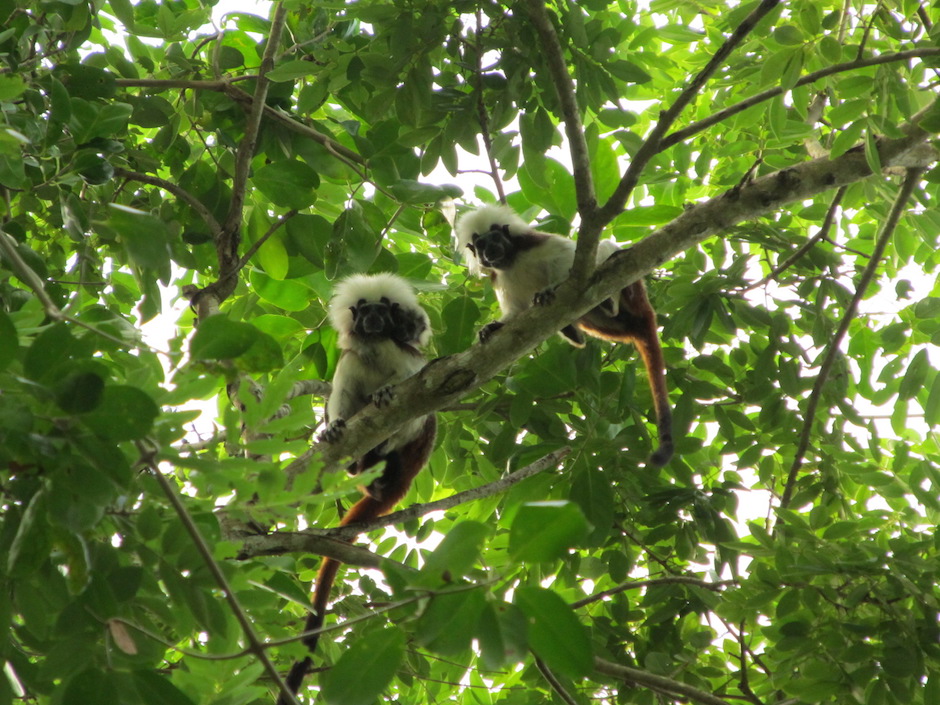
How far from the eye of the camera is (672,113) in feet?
9.22

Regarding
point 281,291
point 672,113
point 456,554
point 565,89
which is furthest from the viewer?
point 281,291

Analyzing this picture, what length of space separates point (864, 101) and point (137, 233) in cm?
257

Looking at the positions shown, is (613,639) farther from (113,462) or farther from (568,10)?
(113,462)

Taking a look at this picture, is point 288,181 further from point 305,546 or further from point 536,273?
point 536,273

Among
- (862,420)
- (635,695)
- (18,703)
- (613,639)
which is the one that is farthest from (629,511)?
(18,703)

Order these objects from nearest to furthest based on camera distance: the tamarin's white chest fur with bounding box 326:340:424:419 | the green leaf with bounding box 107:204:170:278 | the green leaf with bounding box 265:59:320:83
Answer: the green leaf with bounding box 107:204:170:278 → the green leaf with bounding box 265:59:320:83 → the tamarin's white chest fur with bounding box 326:340:424:419

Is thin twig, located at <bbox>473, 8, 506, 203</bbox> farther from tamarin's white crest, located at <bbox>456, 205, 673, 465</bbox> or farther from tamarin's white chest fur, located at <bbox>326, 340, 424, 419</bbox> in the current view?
tamarin's white chest fur, located at <bbox>326, 340, 424, 419</bbox>

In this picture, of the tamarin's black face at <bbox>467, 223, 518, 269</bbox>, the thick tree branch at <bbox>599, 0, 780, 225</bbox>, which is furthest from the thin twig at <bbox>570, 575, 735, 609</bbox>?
the tamarin's black face at <bbox>467, 223, 518, 269</bbox>

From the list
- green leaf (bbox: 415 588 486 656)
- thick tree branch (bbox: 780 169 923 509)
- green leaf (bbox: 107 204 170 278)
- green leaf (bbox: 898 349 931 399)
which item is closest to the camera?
green leaf (bbox: 415 588 486 656)

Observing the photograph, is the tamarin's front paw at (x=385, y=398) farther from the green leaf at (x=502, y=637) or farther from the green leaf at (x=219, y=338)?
the green leaf at (x=502, y=637)

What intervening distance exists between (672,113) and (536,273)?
2.26 m

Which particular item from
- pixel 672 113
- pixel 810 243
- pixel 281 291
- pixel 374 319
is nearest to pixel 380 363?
pixel 374 319

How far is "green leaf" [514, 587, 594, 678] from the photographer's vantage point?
61.7 inches

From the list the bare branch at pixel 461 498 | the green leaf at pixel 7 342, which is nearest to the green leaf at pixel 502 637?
the green leaf at pixel 7 342
